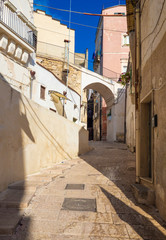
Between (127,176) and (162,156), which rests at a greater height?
(162,156)

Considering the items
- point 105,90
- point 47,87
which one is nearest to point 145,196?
point 47,87

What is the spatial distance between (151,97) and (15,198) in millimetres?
3176

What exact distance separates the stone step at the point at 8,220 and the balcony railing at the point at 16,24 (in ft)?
26.1

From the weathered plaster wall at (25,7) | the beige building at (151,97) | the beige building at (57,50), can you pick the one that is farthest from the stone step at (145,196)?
the beige building at (57,50)

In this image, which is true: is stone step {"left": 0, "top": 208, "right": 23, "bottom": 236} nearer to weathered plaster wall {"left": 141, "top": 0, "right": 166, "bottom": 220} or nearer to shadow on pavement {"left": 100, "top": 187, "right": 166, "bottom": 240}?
shadow on pavement {"left": 100, "top": 187, "right": 166, "bottom": 240}

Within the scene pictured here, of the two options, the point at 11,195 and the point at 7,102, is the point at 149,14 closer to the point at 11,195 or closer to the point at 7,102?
the point at 7,102

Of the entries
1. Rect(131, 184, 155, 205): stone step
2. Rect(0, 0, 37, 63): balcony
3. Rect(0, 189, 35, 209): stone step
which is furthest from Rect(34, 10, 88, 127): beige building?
Rect(131, 184, 155, 205): stone step

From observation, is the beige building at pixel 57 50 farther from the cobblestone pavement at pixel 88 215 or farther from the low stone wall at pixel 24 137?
the cobblestone pavement at pixel 88 215

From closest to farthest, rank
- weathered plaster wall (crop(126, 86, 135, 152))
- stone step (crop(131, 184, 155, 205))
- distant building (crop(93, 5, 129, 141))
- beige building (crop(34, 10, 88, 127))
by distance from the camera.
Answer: stone step (crop(131, 184, 155, 205))
weathered plaster wall (crop(126, 86, 135, 152))
beige building (crop(34, 10, 88, 127))
distant building (crop(93, 5, 129, 141))

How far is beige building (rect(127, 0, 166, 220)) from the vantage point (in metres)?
3.34

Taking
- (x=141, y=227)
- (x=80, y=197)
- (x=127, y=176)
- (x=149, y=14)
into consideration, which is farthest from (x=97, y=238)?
(x=149, y=14)

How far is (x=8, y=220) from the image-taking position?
9.75 ft

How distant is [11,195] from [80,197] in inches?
50.8

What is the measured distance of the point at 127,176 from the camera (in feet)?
18.2
